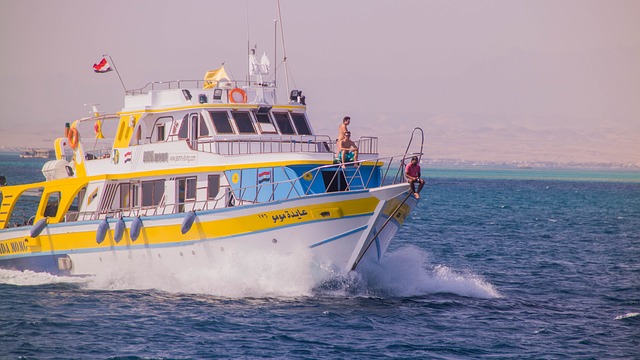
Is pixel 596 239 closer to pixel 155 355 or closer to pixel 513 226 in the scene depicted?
pixel 513 226

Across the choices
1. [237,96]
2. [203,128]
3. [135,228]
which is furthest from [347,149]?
[135,228]

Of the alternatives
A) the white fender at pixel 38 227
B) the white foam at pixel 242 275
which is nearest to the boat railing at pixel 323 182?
the white foam at pixel 242 275

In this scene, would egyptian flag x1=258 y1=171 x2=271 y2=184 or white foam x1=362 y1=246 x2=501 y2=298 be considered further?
white foam x1=362 y1=246 x2=501 y2=298

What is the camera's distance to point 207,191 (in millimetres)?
27781

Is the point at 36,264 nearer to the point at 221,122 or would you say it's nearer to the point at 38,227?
the point at 38,227

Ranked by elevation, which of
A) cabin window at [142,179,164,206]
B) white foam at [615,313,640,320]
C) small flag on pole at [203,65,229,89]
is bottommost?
white foam at [615,313,640,320]

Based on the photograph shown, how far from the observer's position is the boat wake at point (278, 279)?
25.4 metres

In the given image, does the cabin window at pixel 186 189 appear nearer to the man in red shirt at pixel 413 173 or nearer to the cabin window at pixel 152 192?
the cabin window at pixel 152 192

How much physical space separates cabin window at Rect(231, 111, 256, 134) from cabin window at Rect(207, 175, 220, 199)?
2.03 metres

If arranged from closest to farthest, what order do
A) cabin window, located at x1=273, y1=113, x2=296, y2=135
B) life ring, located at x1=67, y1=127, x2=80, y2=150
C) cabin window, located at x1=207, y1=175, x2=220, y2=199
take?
cabin window, located at x1=207, y1=175, x2=220, y2=199, cabin window, located at x1=273, y1=113, x2=296, y2=135, life ring, located at x1=67, y1=127, x2=80, y2=150

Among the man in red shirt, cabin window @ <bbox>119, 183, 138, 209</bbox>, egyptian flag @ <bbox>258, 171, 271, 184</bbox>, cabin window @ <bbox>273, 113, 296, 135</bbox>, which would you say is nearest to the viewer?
the man in red shirt

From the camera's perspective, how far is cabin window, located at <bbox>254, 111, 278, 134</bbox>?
1153 inches

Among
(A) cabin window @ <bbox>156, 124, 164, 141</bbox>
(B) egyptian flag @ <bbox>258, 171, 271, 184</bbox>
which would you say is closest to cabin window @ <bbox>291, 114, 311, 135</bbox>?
(B) egyptian flag @ <bbox>258, 171, 271, 184</bbox>

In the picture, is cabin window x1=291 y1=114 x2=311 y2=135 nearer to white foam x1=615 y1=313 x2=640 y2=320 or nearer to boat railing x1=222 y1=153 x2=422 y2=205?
boat railing x1=222 y1=153 x2=422 y2=205
